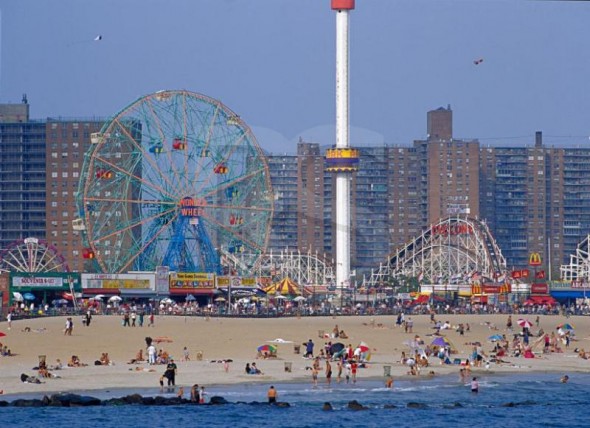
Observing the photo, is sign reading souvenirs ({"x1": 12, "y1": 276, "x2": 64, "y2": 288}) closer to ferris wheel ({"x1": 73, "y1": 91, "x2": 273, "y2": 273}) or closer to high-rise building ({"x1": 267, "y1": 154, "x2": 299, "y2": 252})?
ferris wheel ({"x1": 73, "y1": 91, "x2": 273, "y2": 273})

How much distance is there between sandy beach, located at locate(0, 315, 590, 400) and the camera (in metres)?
50.8

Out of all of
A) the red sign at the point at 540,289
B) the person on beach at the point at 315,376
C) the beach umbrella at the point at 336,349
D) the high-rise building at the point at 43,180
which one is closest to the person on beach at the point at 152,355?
the person on beach at the point at 315,376

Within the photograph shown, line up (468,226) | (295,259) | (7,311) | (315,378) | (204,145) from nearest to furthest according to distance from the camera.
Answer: (315,378) < (7,311) < (204,145) < (468,226) < (295,259)

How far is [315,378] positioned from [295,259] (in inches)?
3999

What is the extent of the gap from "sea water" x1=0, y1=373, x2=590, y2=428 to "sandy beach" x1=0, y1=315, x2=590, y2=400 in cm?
229

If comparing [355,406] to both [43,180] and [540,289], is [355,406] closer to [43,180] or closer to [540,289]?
[540,289]

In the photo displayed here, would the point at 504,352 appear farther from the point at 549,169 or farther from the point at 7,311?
the point at 549,169

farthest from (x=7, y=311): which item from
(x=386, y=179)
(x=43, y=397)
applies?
(x=386, y=179)

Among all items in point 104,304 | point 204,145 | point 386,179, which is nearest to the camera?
point 104,304

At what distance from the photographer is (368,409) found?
45031 mm

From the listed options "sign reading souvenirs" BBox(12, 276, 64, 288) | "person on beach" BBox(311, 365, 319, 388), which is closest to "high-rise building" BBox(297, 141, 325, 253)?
"sign reading souvenirs" BBox(12, 276, 64, 288)

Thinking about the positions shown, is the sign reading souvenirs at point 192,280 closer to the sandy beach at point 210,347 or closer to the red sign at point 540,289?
the sandy beach at point 210,347

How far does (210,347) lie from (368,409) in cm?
1848

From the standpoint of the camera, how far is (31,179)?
16400cm
